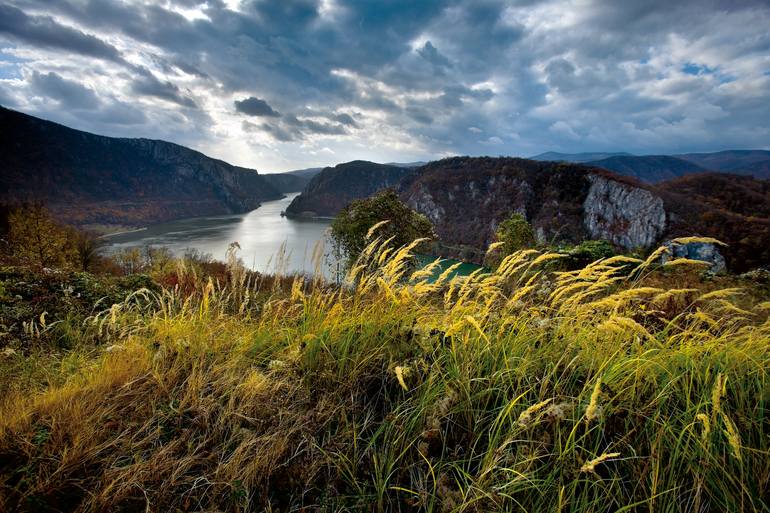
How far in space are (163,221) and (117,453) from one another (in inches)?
7052

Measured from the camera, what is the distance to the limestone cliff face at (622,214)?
74.0 m

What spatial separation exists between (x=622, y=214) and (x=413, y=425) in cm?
9947

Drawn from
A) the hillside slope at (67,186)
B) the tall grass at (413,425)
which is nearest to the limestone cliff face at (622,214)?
the tall grass at (413,425)

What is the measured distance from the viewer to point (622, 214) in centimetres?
8281

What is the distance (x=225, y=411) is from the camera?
2217mm

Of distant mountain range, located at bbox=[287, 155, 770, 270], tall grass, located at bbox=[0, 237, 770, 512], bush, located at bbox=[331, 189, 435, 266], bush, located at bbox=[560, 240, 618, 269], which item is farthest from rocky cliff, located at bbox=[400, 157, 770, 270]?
tall grass, located at bbox=[0, 237, 770, 512]

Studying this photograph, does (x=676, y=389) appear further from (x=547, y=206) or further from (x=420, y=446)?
(x=547, y=206)

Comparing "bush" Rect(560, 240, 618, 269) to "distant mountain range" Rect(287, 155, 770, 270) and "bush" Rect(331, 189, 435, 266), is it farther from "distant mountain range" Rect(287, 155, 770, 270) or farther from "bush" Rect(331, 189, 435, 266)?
"distant mountain range" Rect(287, 155, 770, 270)

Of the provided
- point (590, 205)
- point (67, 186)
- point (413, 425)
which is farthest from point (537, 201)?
Result: point (67, 186)

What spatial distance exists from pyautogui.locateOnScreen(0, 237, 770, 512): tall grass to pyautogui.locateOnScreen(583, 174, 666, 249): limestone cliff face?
3261 inches

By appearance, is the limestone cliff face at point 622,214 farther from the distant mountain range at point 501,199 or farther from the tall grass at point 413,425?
the tall grass at point 413,425

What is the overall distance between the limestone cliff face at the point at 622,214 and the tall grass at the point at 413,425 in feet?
272

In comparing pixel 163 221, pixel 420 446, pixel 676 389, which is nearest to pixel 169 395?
pixel 420 446

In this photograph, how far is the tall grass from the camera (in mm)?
1609
